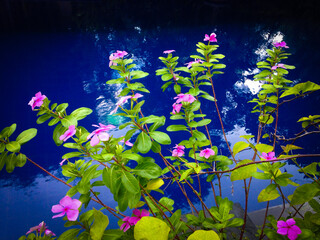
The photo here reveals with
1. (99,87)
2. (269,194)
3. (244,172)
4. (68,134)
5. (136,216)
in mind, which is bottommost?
(99,87)

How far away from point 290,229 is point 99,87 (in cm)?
369

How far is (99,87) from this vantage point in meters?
3.80

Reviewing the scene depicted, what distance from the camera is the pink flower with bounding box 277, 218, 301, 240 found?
0.59m

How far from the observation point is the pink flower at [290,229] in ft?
1.94

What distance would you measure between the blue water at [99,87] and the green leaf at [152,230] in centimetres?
132

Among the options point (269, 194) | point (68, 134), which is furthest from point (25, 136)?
point (269, 194)

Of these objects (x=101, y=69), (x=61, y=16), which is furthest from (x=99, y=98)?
(x=61, y=16)

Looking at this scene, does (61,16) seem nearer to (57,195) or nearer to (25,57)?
(25,57)

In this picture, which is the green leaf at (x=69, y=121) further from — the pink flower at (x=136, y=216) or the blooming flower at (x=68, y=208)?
the pink flower at (x=136, y=216)

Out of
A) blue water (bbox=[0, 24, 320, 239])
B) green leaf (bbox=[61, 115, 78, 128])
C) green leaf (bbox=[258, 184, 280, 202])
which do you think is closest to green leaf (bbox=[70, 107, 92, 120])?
green leaf (bbox=[61, 115, 78, 128])

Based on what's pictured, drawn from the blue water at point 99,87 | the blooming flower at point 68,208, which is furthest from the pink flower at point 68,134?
the blue water at point 99,87

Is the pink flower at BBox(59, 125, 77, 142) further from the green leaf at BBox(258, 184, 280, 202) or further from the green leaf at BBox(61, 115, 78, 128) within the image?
the green leaf at BBox(258, 184, 280, 202)

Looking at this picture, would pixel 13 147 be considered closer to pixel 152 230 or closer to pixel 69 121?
pixel 69 121

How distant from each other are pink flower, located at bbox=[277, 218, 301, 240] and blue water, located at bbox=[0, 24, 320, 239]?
3.02ft
